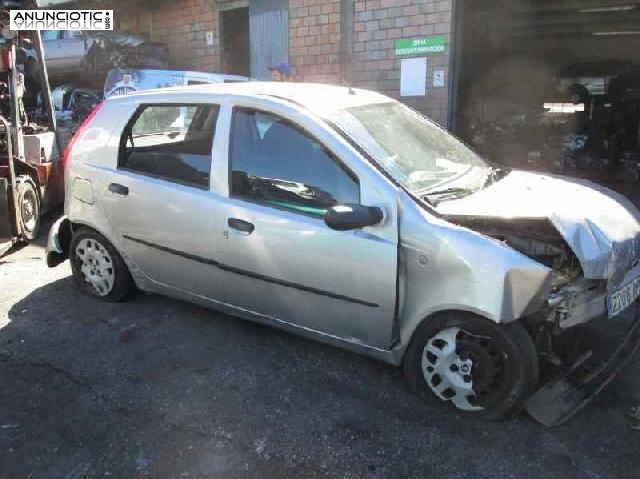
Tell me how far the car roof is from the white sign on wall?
507cm

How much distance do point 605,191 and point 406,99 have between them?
5718mm

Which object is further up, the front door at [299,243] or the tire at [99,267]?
the front door at [299,243]

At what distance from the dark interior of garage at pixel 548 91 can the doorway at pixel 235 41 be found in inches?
178

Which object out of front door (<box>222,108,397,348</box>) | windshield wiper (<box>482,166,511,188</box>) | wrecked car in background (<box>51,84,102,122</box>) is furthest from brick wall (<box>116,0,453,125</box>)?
front door (<box>222,108,397,348</box>)

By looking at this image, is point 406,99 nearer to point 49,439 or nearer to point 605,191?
point 605,191

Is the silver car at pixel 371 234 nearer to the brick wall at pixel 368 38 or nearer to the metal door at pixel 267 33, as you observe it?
the brick wall at pixel 368 38

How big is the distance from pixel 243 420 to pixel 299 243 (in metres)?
0.97

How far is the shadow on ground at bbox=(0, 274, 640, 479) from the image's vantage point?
2658 millimetres

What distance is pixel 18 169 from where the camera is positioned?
6.27 meters

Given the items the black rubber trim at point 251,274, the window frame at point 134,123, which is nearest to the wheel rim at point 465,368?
the black rubber trim at point 251,274

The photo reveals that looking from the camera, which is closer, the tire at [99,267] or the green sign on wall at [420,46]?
the tire at [99,267]

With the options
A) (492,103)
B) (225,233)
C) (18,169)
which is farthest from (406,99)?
(225,233)

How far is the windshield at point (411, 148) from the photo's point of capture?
3.23 m

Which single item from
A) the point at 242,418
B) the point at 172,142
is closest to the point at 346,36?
the point at 172,142
